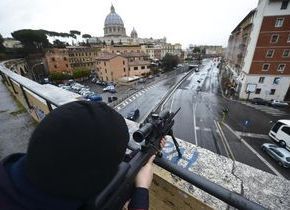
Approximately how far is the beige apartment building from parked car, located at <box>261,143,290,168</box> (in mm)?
31852

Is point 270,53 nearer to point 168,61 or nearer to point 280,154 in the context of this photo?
point 280,154

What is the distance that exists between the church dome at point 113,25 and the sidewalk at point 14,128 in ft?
256

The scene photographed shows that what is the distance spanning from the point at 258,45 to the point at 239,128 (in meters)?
12.8

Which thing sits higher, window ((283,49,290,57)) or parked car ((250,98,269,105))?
window ((283,49,290,57))

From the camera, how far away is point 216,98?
24.5m

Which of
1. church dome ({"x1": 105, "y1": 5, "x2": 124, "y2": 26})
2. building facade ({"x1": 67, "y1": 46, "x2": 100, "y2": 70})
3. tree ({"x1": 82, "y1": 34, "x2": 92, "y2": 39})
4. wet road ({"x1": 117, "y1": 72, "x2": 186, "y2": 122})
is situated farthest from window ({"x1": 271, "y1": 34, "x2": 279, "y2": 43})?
tree ({"x1": 82, "y1": 34, "x2": 92, "y2": 39})

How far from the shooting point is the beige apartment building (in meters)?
36.4

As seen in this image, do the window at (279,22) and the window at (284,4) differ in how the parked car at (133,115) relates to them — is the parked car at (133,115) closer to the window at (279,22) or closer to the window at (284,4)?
the window at (279,22)

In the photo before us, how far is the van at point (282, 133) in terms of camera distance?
1124 centimetres

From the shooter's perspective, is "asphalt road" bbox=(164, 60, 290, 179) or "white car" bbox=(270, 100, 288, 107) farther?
"white car" bbox=(270, 100, 288, 107)

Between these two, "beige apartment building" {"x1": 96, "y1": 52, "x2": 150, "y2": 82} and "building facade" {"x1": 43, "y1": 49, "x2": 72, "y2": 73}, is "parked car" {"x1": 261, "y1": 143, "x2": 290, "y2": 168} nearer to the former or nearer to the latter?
"beige apartment building" {"x1": 96, "y1": 52, "x2": 150, "y2": 82}

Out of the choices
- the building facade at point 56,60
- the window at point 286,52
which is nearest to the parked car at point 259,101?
the window at point 286,52

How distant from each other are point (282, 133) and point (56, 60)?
4660 centimetres

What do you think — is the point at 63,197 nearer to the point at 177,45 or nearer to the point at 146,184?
the point at 146,184
